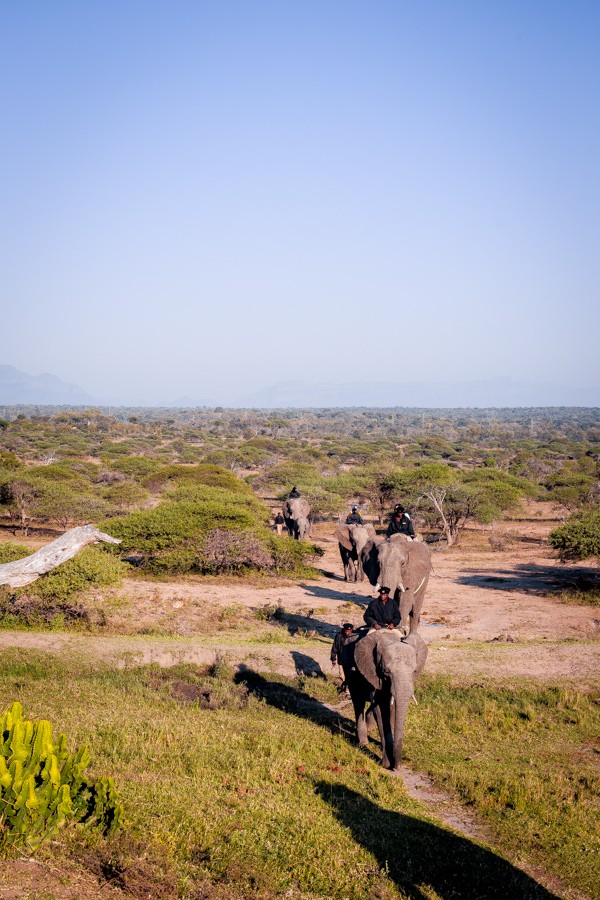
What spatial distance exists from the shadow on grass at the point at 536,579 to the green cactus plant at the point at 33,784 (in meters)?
18.8

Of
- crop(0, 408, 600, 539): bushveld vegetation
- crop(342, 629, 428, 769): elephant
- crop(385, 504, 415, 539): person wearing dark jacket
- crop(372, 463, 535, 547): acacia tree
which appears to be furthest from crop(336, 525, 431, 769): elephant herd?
crop(372, 463, 535, 547): acacia tree

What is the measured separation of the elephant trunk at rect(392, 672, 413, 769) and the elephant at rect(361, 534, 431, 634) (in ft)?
12.9

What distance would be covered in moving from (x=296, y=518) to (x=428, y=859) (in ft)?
71.1

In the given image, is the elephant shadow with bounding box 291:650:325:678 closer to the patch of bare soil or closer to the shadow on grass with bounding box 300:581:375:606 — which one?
the shadow on grass with bounding box 300:581:375:606

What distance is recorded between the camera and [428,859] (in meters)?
6.61

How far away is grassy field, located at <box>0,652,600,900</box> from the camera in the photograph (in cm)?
607

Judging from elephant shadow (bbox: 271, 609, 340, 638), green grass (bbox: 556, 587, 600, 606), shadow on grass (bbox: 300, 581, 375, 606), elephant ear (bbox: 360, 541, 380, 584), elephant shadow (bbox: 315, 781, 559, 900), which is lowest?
shadow on grass (bbox: 300, 581, 375, 606)

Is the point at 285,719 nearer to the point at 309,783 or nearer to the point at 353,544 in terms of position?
the point at 309,783

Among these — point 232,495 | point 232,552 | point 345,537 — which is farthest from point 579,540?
point 232,495

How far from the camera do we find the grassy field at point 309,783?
6074 millimetres

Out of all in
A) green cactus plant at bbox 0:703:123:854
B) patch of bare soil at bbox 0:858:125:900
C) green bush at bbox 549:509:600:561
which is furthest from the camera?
green bush at bbox 549:509:600:561

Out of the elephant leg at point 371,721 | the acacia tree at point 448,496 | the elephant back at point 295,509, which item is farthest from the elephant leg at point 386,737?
the acacia tree at point 448,496

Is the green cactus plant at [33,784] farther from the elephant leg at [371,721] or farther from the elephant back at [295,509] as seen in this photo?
the elephant back at [295,509]

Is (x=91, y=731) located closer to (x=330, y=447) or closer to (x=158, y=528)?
(x=158, y=528)
